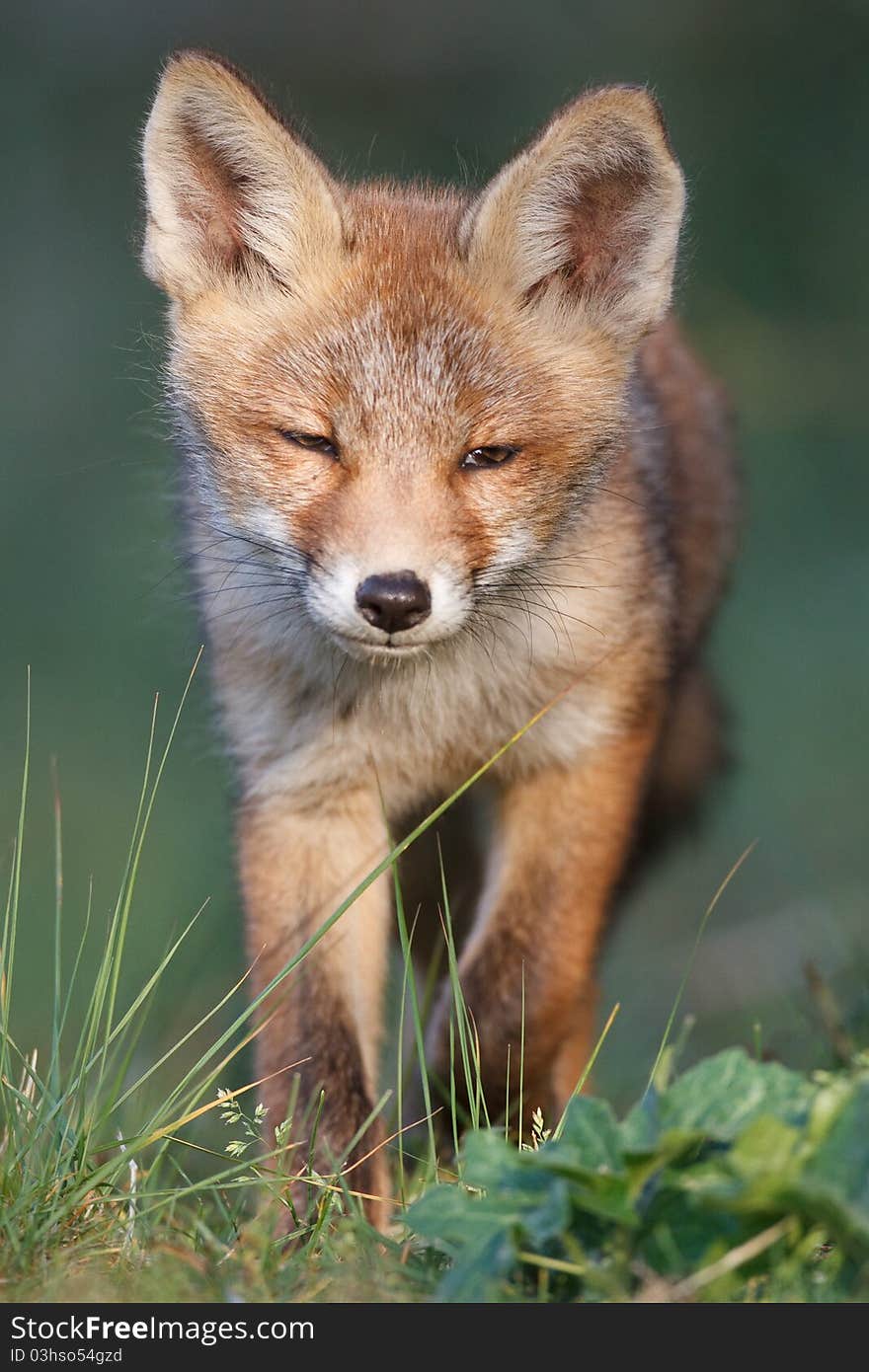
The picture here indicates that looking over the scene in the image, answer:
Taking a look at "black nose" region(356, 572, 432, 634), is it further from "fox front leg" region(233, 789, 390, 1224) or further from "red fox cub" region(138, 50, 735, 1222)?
"fox front leg" region(233, 789, 390, 1224)

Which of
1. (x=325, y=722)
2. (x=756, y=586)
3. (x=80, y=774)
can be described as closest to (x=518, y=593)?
(x=325, y=722)

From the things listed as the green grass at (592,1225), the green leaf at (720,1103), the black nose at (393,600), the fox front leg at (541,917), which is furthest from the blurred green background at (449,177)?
the green leaf at (720,1103)

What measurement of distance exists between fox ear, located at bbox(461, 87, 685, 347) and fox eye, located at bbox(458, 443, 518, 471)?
0.40 metres

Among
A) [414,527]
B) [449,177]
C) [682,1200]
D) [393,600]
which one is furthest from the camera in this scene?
[449,177]

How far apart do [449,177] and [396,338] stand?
15.5 ft

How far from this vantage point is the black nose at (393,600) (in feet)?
9.91

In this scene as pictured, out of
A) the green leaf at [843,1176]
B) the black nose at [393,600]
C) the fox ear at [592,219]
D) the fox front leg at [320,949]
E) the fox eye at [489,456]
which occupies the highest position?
the fox ear at [592,219]

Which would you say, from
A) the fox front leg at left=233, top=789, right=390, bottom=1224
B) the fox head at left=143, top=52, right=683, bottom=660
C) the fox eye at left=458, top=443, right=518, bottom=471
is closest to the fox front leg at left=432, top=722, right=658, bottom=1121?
the fox front leg at left=233, top=789, right=390, bottom=1224

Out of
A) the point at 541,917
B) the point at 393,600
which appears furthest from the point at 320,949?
the point at 393,600

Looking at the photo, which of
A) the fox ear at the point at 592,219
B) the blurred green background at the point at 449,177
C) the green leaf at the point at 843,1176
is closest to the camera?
the green leaf at the point at 843,1176

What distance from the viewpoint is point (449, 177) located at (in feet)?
25.5

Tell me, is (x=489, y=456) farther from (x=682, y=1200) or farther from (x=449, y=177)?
(x=449, y=177)

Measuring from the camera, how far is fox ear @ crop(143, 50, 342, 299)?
3410mm

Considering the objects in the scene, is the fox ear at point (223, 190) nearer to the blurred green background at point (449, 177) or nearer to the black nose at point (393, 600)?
the black nose at point (393, 600)
